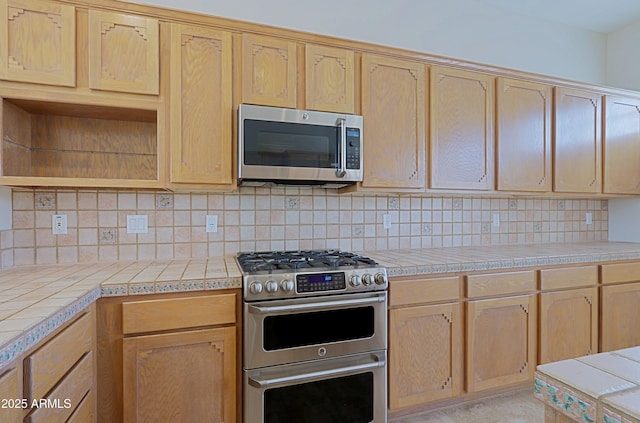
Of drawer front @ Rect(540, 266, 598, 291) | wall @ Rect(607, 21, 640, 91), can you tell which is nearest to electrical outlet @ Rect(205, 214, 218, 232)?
drawer front @ Rect(540, 266, 598, 291)

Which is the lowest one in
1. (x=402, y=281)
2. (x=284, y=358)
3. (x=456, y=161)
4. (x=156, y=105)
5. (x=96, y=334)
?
(x=284, y=358)

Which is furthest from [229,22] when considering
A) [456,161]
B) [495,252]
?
[495,252]

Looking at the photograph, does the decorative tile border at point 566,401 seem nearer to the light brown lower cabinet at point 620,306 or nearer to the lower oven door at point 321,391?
the lower oven door at point 321,391

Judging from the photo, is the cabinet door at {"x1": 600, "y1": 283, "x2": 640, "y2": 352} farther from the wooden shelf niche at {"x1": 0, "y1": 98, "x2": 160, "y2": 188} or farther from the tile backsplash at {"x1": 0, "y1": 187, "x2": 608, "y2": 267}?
the wooden shelf niche at {"x1": 0, "y1": 98, "x2": 160, "y2": 188}

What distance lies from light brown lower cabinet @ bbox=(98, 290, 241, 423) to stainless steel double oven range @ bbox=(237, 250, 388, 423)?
0.32 feet

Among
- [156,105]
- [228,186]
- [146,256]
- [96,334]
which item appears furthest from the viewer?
[146,256]

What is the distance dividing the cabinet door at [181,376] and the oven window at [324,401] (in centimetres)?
21

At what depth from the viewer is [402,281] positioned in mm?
1845

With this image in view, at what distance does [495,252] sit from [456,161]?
0.72m

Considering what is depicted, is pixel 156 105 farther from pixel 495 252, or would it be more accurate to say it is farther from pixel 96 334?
pixel 495 252

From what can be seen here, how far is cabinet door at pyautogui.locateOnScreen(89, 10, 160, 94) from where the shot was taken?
5.38ft

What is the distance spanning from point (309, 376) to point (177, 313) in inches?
27.0

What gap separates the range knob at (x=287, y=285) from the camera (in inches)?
61.6

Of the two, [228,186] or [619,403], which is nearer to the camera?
[619,403]
